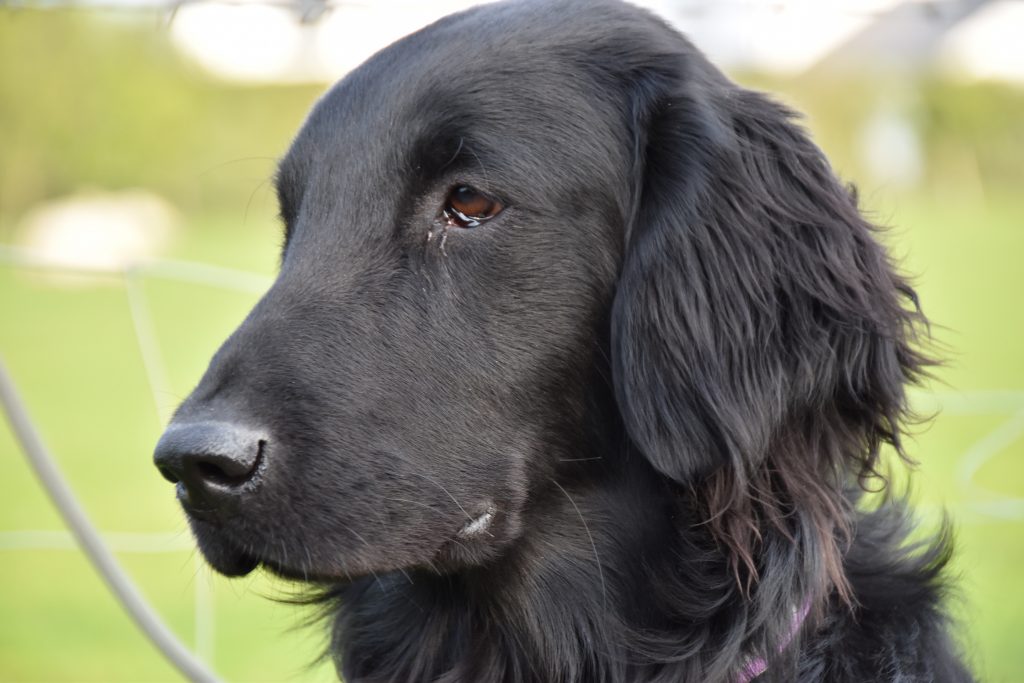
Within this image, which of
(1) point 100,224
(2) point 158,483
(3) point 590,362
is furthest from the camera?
(1) point 100,224

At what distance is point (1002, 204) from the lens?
51.2 meters

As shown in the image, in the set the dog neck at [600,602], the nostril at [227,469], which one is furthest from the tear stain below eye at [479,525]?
the nostril at [227,469]

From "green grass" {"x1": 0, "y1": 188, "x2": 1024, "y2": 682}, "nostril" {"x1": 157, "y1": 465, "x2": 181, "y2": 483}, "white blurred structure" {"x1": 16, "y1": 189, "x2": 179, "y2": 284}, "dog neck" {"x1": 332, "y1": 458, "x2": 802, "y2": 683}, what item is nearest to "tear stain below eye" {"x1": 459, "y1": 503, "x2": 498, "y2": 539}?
"dog neck" {"x1": 332, "y1": 458, "x2": 802, "y2": 683}

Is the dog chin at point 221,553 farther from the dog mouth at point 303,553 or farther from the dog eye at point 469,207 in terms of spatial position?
the dog eye at point 469,207

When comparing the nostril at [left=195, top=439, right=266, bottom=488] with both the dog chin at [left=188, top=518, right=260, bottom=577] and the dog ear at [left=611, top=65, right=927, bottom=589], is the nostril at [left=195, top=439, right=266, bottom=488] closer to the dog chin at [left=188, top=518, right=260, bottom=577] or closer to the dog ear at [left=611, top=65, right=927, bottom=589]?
the dog chin at [left=188, top=518, right=260, bottom=577]

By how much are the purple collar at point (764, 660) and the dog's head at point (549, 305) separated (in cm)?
18

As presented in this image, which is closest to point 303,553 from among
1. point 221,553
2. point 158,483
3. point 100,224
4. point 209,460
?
point 221,553

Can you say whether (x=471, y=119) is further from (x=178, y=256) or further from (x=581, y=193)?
(x=178, y=256)

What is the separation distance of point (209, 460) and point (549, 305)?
800mm

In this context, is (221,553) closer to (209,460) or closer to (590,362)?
(209,460)

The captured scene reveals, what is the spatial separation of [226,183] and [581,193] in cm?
4031

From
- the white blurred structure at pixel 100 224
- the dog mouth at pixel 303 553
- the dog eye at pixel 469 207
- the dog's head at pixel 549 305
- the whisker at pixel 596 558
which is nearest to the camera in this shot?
the dog mouth at pixel 303 553

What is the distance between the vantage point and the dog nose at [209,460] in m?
1.92

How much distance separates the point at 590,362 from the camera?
239 cm
